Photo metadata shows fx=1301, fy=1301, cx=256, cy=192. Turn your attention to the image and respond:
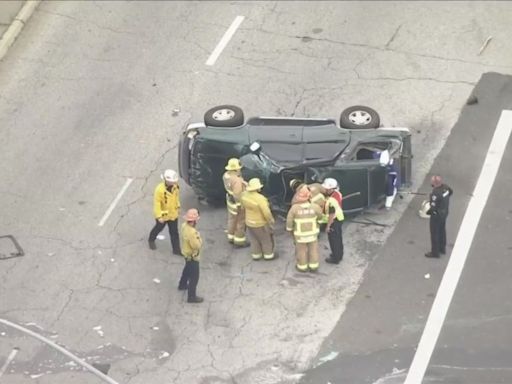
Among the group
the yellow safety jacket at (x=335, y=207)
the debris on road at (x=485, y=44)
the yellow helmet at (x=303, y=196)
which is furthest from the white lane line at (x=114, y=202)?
the debris on road at (x=485, y=44)

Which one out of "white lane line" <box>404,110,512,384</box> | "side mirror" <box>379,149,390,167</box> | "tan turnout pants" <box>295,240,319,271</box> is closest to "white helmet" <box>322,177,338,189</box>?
"tan turnout pants" <box>295,240,319,271</box>

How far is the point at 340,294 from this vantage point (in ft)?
61.4

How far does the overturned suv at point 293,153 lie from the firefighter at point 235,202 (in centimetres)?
33

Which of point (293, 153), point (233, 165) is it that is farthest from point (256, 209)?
point (293, 153)

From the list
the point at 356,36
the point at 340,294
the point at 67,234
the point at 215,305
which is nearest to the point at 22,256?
the point at 67,234

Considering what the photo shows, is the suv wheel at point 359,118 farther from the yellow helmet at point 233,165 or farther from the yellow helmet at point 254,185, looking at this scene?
the yellow helmet at point 254,185

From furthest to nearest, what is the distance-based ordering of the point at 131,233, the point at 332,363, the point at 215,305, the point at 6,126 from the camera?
the point at 6,126, the point at 131,233, the point at 215,305, the point at 332,363

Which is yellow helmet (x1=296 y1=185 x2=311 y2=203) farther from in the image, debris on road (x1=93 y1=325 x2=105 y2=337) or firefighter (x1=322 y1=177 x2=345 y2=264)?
debris on road (x1=93 y1=325 x2=105 y2=337)

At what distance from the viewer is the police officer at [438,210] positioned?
737 inches

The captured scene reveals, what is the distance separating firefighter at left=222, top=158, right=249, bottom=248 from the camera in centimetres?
1898

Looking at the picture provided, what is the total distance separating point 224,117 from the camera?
2042 centimetres

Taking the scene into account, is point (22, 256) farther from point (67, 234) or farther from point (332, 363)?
point (332, 363)

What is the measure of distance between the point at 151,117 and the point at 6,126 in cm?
250

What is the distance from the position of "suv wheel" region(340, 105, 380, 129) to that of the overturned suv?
16 millimetres
